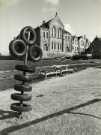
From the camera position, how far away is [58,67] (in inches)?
1117

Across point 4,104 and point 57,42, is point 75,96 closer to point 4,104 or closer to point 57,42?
point 4,104

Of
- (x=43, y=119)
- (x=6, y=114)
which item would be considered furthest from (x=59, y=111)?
(x=6, y=114)

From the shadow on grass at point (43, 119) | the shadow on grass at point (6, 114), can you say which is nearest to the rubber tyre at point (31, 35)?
the shadow on grass at point (43, 119)

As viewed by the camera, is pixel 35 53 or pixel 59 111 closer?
pixel 35 53

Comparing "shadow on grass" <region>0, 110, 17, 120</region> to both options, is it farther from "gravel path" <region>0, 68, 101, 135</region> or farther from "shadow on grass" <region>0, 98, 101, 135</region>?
"shadow on grass" <region>0, 98, 101, 135</region>

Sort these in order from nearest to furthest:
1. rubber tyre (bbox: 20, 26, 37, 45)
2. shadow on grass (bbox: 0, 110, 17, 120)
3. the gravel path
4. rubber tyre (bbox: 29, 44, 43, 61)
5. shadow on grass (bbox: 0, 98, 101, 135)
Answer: shadow on grass (bbox: 0, 98, 101, 135) → the gravel path → rubber tyre (bbox: 20, 26, 37, 45) → rubber tyre (bbox: 29, 44, 43, 61) → shadow on grass (bbox: 0, 110, 17, 120)

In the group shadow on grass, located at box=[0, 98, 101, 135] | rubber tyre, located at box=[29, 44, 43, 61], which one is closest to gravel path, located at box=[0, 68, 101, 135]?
shadow on grass, located at box=[0, 98, 101, 135]

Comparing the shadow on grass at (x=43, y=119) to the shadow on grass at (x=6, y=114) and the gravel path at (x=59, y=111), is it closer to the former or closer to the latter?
the gravel path at (x=59, y=111)

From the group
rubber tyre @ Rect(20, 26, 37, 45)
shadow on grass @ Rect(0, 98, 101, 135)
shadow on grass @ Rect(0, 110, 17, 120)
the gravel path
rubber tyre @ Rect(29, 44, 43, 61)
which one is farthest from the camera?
shadow on grass @ Rect(0, 110, 17, 120)

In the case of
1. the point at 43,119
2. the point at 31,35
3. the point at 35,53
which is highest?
the point at 31,35

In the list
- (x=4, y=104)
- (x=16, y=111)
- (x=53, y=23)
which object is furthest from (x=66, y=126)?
(x=53, y=23)

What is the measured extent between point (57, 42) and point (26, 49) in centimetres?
5885

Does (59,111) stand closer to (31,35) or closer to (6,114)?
(6,114)

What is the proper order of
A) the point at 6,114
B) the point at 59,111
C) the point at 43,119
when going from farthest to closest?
the point at 59,111 < the point at 6,114 < the point at 43,119
